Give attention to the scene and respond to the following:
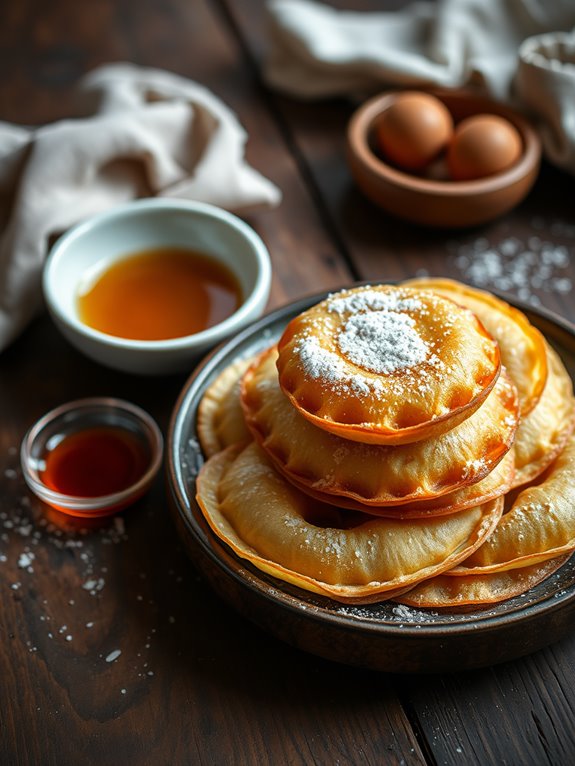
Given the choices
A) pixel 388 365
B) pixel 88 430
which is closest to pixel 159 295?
pixel 88 430

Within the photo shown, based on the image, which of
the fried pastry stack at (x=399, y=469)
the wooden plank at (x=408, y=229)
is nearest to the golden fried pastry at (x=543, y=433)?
the fried pastry stack at (x=399, y=469)

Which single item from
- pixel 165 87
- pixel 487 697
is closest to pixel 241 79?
pixel 165 87

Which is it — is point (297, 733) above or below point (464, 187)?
below

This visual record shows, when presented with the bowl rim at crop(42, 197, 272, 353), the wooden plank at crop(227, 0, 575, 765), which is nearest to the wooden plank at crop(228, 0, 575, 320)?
the wooden plank at crop(227, 0, 575, 765)

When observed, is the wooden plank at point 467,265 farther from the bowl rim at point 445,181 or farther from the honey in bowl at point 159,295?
the honey in bowl at point 159,295

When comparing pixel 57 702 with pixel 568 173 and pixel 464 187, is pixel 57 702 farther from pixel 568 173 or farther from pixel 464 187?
pixel 568 173

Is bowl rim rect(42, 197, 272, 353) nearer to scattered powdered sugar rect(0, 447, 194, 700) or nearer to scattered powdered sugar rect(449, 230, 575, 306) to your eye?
scattered powdered sugar rect(0, 447, 194, 700)
